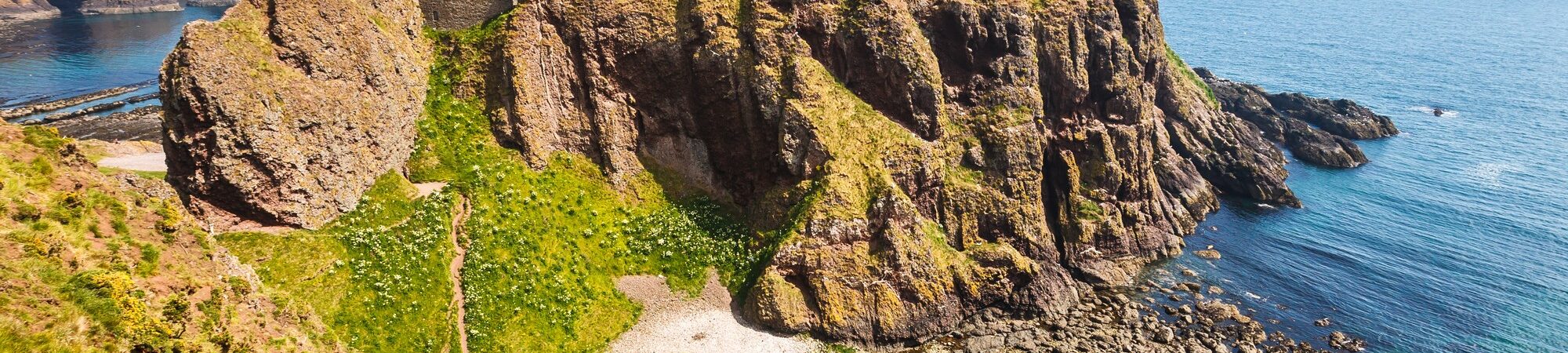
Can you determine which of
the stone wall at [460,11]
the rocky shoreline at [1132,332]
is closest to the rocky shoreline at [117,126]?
the stone wall at [460,11]

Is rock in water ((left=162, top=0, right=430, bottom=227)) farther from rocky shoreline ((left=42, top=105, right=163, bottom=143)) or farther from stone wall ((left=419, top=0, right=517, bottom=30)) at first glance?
rocky shoreline ((left=42, top=105, right=163, bottom=143))

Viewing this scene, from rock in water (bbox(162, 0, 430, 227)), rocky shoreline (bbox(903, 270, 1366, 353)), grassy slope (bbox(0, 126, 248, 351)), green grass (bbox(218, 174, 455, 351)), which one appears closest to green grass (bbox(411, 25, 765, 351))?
green grass (bbox(218, 174, 455, 351))

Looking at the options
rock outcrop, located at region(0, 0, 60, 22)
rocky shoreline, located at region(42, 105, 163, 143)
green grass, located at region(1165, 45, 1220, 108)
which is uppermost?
green grass, located at region(1165, 45, 1220, 108)

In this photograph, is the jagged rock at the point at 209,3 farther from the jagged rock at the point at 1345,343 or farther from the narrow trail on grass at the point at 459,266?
the jagged rock at the point at 1345,343

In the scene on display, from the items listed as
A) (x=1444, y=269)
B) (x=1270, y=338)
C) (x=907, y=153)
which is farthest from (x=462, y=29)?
(x=1444, y=269)

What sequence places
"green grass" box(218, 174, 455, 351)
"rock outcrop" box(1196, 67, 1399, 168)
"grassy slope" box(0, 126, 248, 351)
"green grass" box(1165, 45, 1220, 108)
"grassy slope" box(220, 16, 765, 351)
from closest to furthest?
"grassy slope" box(0, 126, 248, 351) → "green grass" box(218, 174, 455, 351) → "grassy slope" box(220, 16, 765, 351) → "rock outcrop" box(1196, 67, 1399, 168) → "green grass" box(1165, 45, 1220, 108)

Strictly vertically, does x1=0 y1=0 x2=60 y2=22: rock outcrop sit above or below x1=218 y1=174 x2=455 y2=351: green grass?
above

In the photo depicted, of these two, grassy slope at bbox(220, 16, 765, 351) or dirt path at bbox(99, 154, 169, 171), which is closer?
grassy slope at bbox(220, 16, 765, 351)
